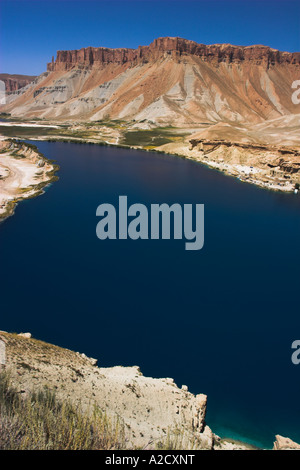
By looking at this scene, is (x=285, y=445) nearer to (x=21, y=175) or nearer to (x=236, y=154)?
(x=21, y=175)

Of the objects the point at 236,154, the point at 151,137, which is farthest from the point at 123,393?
the point at 151,137

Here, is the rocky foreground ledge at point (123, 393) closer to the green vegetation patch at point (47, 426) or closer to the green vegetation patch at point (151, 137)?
the green vegetation patch at point (47, 426)

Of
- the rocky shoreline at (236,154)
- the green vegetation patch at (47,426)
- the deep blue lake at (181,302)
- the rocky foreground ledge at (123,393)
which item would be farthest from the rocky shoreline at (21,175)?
the rocky shoreline at (236,154)

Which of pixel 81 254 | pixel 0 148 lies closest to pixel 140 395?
pixel 81 254

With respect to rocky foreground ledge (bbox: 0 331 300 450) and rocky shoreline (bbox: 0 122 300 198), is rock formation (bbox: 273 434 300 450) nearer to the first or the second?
rocky foreground ledge (bbox: 0 331 300 450)

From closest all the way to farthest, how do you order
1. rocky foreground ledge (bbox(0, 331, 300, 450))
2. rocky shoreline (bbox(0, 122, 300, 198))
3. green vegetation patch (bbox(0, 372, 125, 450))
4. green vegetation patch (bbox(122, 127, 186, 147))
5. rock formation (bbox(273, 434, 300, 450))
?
green vegetation patch (bbox(0, 372, 125, 450)), rocky foreground ledge (bbox(0, 331, 300, 450)), rock formation (bbox(273, 434, 300, 450)), rocky shoreline (bbox(0, 122, 300, 198)), green vegetation patch (bbox(122, 127, 186, 147))

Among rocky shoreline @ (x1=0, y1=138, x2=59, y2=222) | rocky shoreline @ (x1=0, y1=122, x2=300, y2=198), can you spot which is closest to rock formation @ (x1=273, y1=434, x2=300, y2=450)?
rocky shoreline @ (x1=0, y1=138, x2=59, y2=222)
